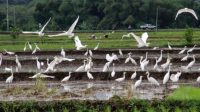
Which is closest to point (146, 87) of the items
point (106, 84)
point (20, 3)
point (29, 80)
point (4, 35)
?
point (106, 84)

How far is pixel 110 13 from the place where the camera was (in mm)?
55781

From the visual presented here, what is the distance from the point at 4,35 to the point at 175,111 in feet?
116

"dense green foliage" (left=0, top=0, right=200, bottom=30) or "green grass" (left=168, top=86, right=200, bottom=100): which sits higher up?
"dense green foliage" (left=0, top=0, right=200, bottom=30)

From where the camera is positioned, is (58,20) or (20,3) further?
(20,3)

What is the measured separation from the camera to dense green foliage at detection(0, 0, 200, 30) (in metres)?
55.7

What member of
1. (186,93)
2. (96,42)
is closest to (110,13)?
(96,42)

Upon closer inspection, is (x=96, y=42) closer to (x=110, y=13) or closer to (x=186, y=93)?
(x=110, y=13)

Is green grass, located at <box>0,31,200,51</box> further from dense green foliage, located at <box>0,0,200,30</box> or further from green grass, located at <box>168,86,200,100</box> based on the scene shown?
green grass, located at <box>168,86,200,100</box>

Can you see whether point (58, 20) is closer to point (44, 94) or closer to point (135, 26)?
point (135, 26)

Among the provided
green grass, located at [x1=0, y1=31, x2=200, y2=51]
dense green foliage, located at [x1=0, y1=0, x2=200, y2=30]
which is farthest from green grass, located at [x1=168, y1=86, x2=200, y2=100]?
dense green foliage, located at [x1=0, y1=0, x2=200, y2=30]

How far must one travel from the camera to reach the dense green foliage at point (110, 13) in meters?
55.7

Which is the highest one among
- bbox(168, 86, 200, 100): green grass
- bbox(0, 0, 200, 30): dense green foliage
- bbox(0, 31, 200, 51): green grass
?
bbox(0, 0, 200, 30): dense green foliage

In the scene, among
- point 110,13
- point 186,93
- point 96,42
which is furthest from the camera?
point 110,13

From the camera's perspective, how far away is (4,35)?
147 feet
